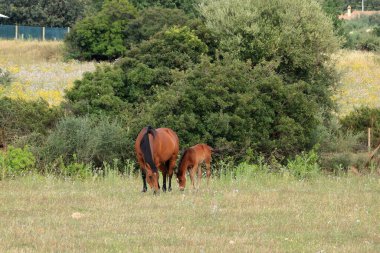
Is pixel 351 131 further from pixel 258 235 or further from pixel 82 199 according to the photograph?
pixel 258 235

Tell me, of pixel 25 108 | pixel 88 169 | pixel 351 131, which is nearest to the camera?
pixel 88 169

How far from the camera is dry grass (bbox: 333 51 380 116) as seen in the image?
4748 centimetres

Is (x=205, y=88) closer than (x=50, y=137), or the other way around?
A: (x=50, y=137)

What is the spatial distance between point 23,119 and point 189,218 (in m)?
17.2

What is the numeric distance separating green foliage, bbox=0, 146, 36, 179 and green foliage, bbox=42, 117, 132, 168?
4.98 feet

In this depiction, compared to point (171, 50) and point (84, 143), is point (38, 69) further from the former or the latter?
point (84, 143)

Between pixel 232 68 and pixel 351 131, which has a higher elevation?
pixel 232 68

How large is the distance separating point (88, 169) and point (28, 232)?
10.9 m

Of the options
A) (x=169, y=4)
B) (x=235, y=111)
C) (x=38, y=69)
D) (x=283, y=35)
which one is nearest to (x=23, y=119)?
(x=235, y=111)

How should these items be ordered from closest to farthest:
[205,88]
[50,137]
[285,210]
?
[285,210]
[50,137]
[205,88]

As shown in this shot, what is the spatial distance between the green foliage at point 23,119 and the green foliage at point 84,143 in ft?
11.8

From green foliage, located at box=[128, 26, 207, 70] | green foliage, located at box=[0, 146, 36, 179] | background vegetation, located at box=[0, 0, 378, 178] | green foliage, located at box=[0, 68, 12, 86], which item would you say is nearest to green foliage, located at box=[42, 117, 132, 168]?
background vegetation, located at box=[0, 0, 378, 178]

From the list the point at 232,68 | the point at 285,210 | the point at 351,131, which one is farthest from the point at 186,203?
the point at 351,131

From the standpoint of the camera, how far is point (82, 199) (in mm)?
15391
